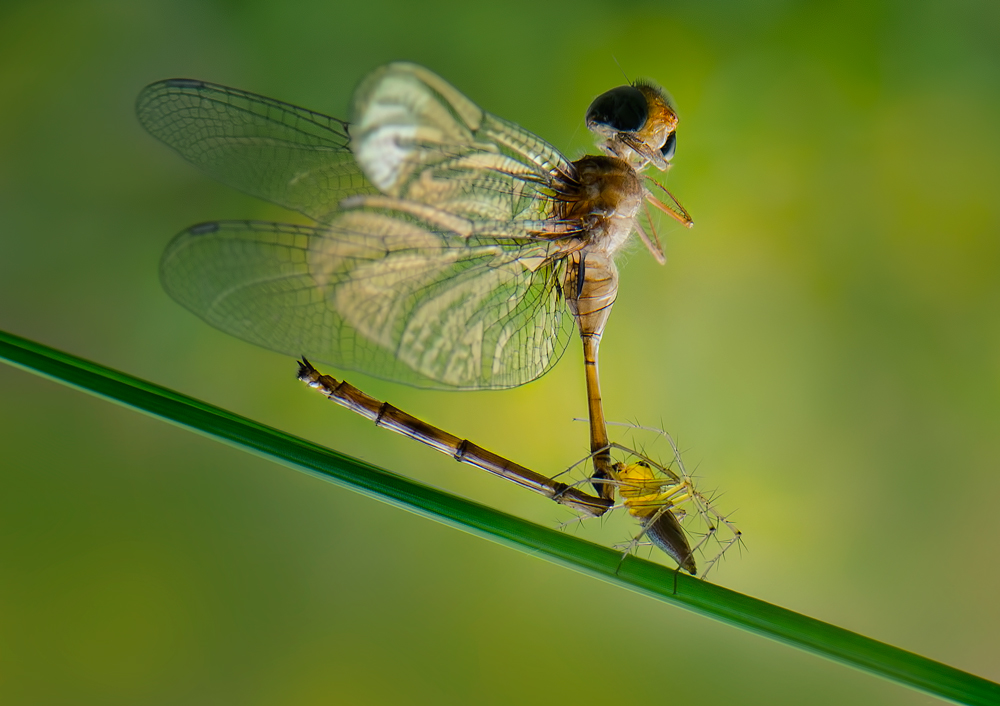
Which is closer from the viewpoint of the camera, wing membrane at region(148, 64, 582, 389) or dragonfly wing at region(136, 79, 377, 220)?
wing membrane at region(148, 64, 582, 389)

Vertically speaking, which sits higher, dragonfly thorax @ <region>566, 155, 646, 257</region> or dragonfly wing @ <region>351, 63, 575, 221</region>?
dragonfly thorax @ <region>566, 155, 646, 257</region>

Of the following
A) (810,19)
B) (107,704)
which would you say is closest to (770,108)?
(810,19)

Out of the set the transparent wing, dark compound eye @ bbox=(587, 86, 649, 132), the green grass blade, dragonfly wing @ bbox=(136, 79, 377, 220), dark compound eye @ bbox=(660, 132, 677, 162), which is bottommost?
the green grass blade

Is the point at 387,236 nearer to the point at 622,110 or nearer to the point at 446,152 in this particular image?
the point at 446,152

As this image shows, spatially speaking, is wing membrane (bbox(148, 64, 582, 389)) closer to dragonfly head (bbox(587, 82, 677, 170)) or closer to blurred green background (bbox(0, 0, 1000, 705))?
dragonfly head (bbox(587, 82, 677, 170))

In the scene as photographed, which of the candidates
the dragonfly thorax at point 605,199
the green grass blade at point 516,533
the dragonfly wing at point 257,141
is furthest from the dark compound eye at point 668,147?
the green grass blade at point 516,533

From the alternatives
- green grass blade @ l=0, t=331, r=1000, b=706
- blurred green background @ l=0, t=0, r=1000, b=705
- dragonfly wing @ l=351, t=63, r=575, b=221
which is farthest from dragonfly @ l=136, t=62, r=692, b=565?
blurred green background @ l=0, t=0, r=1000, b=705
